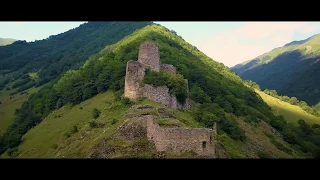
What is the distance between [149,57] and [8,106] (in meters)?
77.0

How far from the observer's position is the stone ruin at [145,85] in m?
45.9

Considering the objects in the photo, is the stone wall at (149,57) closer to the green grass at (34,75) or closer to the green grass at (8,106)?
the green grass at (8,106)

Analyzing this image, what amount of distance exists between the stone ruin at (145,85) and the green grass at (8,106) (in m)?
44.9

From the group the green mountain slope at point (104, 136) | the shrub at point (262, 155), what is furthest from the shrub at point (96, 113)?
the shrub at point (262, 155)

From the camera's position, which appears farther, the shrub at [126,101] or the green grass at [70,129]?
the shrub at [126,101]

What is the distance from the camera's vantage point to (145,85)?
151 feet

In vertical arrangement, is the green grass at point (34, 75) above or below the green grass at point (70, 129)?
below

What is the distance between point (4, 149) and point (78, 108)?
1104 cm

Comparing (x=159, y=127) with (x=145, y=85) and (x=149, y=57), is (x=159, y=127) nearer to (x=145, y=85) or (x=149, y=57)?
(x=145, y=85)

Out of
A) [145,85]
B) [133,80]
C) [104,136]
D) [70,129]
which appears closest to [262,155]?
[145,85]
